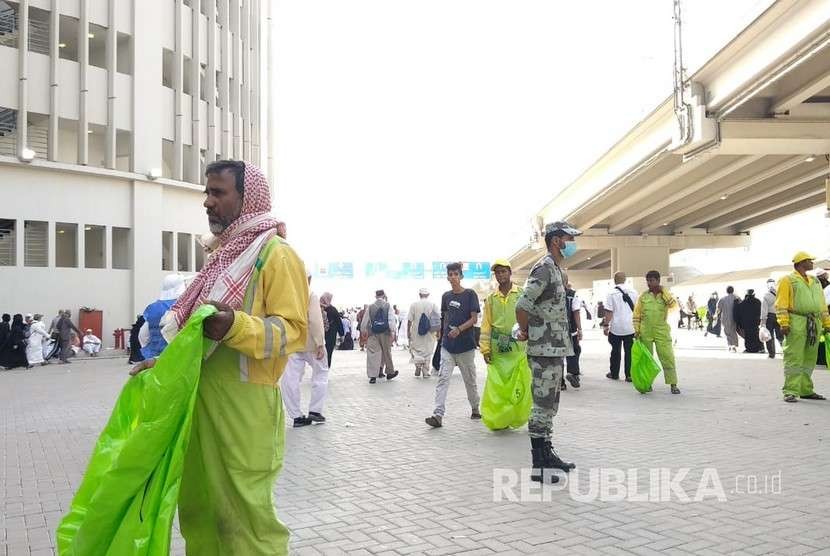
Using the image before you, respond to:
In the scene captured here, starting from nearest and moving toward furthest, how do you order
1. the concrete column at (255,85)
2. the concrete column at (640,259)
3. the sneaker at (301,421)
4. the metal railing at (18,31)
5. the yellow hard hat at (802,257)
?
the sneaker at (301,421) < the yellow hard hat at (802,257) < the metal railing at (18,31) < the concrete column at (255,85) < the concrete column at (640,259)

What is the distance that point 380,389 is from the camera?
12.8 m

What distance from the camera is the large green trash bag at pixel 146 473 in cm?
251

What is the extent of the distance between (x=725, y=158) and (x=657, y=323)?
48.3 ft

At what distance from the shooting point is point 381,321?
46.1 ft

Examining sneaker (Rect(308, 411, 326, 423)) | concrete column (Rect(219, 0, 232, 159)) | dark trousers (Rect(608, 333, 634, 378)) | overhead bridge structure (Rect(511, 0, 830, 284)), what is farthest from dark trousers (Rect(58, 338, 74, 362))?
overhead bridge structure (Rect(511, 0, 830, 284))

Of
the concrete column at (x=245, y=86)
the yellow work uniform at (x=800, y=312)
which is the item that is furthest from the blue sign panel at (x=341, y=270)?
the yellow work uniform at (x=800, y=312)

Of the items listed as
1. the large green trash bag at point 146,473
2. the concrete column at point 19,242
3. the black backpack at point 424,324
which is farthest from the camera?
the concrete column at point 19,242

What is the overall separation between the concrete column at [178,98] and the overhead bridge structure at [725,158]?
16.8m

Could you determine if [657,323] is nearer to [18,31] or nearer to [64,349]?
[64,349]

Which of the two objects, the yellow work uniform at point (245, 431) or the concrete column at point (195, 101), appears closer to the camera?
the yellow work uniform at point (245, 431)

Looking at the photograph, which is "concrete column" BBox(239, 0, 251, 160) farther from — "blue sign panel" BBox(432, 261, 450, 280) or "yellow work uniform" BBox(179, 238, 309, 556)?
→ "yellow work uniform" BBox(179, 238, 309, 556)

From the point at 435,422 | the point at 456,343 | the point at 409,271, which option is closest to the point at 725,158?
the point at 456,343

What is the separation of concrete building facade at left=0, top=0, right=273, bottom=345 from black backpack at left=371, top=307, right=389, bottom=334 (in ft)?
52.8

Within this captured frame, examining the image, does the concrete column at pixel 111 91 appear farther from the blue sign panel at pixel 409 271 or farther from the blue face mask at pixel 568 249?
the blue sign panel at pixel 409 271
